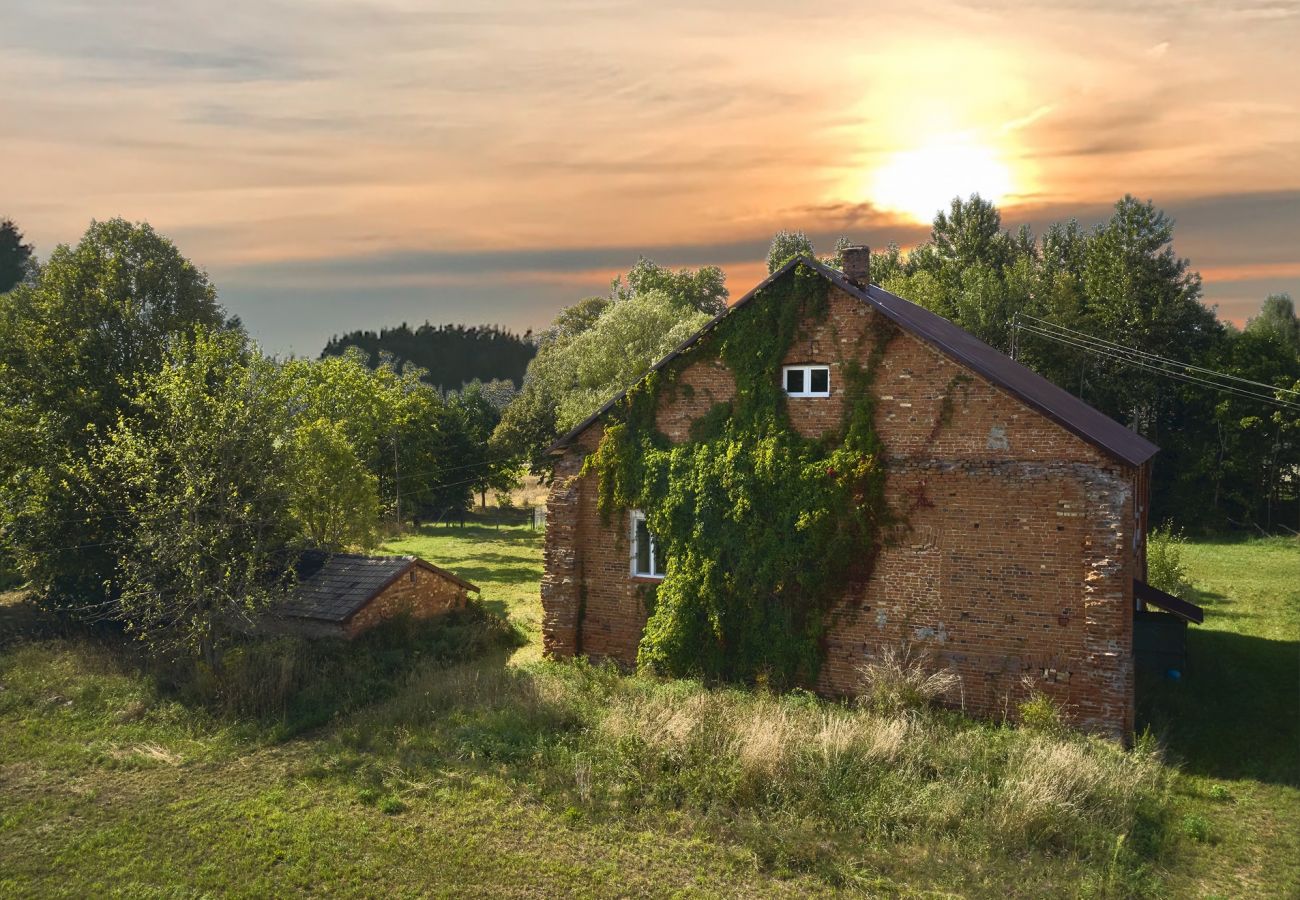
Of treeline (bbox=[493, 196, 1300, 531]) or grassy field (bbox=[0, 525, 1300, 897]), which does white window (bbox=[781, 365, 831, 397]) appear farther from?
treeline (bbox=[493, 196, 1300, 531])

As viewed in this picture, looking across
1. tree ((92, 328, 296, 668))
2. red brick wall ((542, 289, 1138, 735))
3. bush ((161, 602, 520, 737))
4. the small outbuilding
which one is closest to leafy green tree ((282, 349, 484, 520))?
the small outbuilding

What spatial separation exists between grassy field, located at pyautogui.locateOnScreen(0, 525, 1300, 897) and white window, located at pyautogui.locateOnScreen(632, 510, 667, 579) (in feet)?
8.32

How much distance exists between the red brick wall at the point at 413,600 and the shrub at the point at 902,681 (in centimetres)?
1165

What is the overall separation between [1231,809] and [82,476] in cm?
2491

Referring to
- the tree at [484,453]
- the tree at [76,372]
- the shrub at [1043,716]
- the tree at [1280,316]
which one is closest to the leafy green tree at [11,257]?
the tree at [484,453]

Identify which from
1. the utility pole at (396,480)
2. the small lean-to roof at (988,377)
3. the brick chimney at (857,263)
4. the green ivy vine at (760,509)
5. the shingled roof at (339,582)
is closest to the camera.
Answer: the small lean-to roof at (988,377)

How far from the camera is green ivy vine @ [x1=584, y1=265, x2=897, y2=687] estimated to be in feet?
55.8

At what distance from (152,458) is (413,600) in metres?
6.98

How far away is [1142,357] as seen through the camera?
45250 millimetres

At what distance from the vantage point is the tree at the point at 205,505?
18.7 m

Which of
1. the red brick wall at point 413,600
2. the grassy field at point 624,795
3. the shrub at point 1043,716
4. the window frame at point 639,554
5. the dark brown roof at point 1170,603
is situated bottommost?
the grassy field at point 624,795

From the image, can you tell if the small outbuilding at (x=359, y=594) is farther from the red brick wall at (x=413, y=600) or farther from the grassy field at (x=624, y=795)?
the grassy field at (x=624, y=795)

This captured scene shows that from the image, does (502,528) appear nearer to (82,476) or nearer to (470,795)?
(82,476)

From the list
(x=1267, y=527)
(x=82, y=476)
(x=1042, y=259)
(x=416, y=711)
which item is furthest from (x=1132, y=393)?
(x=82, y=476)
